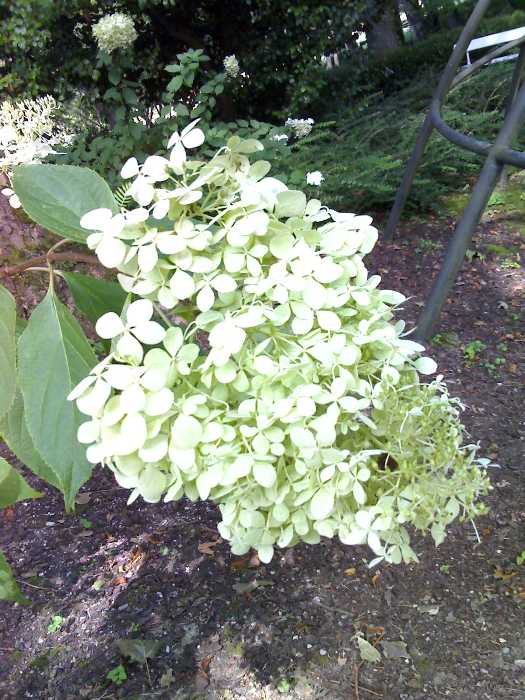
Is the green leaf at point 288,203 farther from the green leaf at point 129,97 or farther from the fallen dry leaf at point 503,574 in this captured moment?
the green leaf at point 129,97

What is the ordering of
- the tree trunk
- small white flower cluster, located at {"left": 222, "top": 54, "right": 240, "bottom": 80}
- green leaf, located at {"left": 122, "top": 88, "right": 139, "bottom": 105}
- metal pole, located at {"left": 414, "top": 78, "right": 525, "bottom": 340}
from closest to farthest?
metal pole, located at {"left": 414, "top": 78, "right": 525, "bottom": 340} → green leaf, located at {"left": 122, "top": 88, "right": 139, "bottom": 105} → small white flower cluster, located at {"left": 222, "top": 54, "right": 240, "bottom": 80} → the tree trunk

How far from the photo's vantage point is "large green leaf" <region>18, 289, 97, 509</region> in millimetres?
586

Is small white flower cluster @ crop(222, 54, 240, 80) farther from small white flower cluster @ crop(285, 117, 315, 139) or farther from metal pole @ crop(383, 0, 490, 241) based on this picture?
metal pole @ crop(383, 0, 490, 241)

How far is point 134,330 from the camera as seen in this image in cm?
51

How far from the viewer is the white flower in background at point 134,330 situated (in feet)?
1.64

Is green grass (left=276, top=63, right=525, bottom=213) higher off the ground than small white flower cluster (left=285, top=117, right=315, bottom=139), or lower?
lower

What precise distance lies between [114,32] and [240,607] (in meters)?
3.03

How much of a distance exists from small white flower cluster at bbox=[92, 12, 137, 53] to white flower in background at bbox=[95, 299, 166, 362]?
126 inches

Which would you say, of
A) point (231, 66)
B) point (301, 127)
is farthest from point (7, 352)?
point (231, 66)

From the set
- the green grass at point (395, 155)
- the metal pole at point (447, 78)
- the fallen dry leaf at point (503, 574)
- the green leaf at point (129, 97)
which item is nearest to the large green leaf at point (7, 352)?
the fallen dry leaf at point (503, 574)

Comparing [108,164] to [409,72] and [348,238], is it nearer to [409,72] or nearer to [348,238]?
[348,238]

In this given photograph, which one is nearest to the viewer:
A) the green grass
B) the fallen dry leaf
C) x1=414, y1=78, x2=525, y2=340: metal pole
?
x1=414, y1=78, x2=525, y2=340: metal pole

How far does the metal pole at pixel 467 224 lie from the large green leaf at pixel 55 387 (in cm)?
70

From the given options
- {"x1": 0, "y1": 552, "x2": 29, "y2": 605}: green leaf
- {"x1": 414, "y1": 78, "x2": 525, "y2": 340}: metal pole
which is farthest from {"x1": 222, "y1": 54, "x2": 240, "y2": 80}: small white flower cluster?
{"x1": 0, "y1": 552, "x2": 29, "y2": 605}: green leaf
